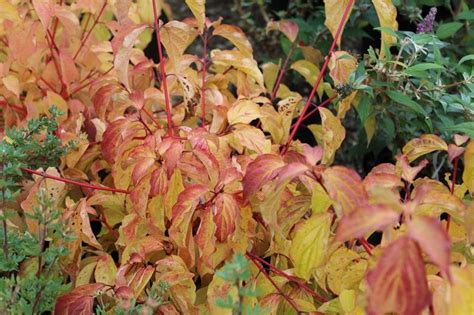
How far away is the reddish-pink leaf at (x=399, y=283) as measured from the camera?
79 centimetres

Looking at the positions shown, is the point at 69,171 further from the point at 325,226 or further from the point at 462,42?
the point at 462,42

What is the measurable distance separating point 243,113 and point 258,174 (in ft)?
1.14

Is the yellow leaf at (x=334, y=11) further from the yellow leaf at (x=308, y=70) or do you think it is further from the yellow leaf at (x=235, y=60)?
the yellow leaf at (x=308, y=70)

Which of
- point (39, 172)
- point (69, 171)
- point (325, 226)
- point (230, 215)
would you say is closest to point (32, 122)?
point (39, 172)

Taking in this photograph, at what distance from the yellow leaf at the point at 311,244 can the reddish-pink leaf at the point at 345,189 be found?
7cm

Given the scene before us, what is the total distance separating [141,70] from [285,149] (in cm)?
34

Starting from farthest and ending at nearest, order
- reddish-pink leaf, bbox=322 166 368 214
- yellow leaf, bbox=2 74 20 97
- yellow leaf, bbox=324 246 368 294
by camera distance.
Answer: yellow leaf, bbox=2 74 20 97 → yellow leaf, bbox=324 246 368 294 → reddish-pink leaf, bbox=322 166 368 214

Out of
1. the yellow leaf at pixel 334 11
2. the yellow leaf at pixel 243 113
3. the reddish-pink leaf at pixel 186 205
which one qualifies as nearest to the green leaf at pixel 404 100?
the yellow leaf at pixel 334 11

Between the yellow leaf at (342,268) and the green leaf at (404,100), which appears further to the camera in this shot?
the green leaf at (404,100)

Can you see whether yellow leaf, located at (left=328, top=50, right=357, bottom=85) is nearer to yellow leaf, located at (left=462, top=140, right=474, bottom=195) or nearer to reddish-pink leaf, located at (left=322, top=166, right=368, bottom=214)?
yellow leaf, located at (left=462, top=140, right=474, bottom=195)

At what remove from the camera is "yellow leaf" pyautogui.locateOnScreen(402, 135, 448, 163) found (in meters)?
1.26

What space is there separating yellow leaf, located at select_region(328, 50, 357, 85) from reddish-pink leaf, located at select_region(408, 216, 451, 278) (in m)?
0.71

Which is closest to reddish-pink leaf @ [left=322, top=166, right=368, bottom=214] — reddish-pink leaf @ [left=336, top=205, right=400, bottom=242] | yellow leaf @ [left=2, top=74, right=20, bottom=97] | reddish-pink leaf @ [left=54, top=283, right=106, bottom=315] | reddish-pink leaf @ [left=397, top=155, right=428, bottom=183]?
reddish-pink leaf @ [left=336, top=205, right=400, bottom=242]

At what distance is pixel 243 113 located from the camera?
4.72 feet
